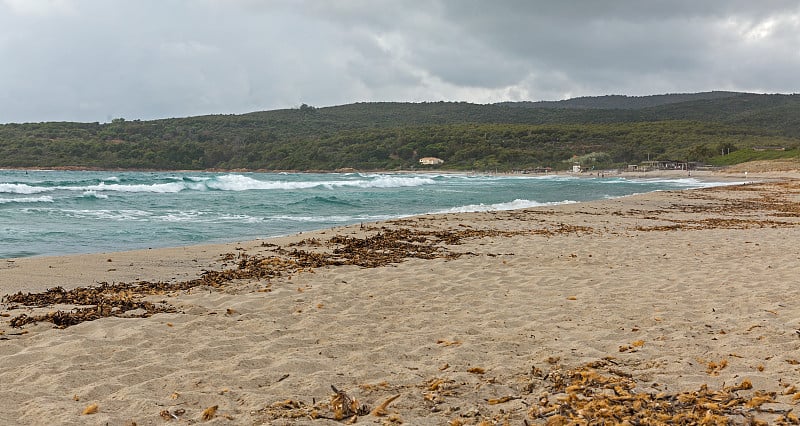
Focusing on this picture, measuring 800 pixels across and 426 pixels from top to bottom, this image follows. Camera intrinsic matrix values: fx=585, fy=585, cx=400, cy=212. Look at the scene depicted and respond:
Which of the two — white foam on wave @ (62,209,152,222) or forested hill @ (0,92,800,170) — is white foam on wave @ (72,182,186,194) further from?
forested hill @ (0,92,800,170)

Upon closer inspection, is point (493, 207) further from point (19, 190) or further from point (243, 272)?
point (19, 190)

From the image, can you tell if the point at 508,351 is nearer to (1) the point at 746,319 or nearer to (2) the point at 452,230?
(1) the point at 746,319

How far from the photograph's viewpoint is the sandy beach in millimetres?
3297

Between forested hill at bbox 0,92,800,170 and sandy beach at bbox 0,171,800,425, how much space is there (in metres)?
73.8

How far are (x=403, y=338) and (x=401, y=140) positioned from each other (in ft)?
345

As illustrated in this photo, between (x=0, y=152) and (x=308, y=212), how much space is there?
297ft

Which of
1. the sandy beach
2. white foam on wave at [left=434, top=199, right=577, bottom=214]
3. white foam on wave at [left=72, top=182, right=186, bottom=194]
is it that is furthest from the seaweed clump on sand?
white foam on wave at [left=72, top=182, right=186, bottom=194]

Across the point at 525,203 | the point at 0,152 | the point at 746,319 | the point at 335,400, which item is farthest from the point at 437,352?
the point at 0,152

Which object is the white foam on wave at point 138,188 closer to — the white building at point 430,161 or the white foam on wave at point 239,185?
the white foam on wave at point 239,185

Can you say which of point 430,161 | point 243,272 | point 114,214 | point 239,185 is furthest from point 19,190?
point 430,161

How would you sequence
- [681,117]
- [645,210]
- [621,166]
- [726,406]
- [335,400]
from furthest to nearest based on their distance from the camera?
1. [681,117]
2. [621,166]
3. [645,210]
4. [335,400]
5. [726,406]

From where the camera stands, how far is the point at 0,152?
3531 inches

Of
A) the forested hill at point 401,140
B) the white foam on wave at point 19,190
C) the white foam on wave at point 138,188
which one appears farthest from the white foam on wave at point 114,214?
the forested hill at point 401,140

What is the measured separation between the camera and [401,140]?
357 ft
